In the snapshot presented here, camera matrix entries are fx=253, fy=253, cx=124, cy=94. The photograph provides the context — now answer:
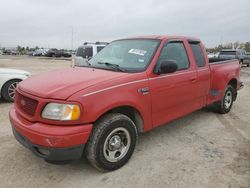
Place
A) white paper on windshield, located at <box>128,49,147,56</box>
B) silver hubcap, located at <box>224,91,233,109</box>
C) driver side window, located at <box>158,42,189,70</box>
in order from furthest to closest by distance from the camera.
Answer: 1. silver hubcap, located at <box>224,91,233,109</box>
2. driver side window, located at <box>158,42,189,70</box>
3. white paper on windshield, located at <box>128,49,147,56</box>

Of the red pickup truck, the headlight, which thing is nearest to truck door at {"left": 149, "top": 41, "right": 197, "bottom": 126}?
the red pickup truck

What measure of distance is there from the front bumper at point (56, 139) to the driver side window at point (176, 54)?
1847mm

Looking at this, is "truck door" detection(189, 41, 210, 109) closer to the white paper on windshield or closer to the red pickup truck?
the red pickup truck

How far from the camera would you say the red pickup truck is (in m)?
2.93

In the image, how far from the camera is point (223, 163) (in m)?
3.60

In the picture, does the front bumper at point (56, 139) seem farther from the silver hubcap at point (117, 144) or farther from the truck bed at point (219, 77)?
the truck bed at point (219, 77)

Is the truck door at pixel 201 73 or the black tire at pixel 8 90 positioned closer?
the truck door at pixel 201 73

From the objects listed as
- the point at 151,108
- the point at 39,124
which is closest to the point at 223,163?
the point at 151,108

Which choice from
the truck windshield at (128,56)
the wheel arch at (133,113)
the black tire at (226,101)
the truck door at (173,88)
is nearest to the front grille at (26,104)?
the wheel arch at (133,113)

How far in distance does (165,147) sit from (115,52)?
1849 mm

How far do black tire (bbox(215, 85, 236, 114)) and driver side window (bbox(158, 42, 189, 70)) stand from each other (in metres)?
1.85

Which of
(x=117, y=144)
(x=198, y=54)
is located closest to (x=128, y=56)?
(x=117, y=144)

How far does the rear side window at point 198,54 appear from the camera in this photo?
489cm

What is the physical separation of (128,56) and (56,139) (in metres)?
1.91
